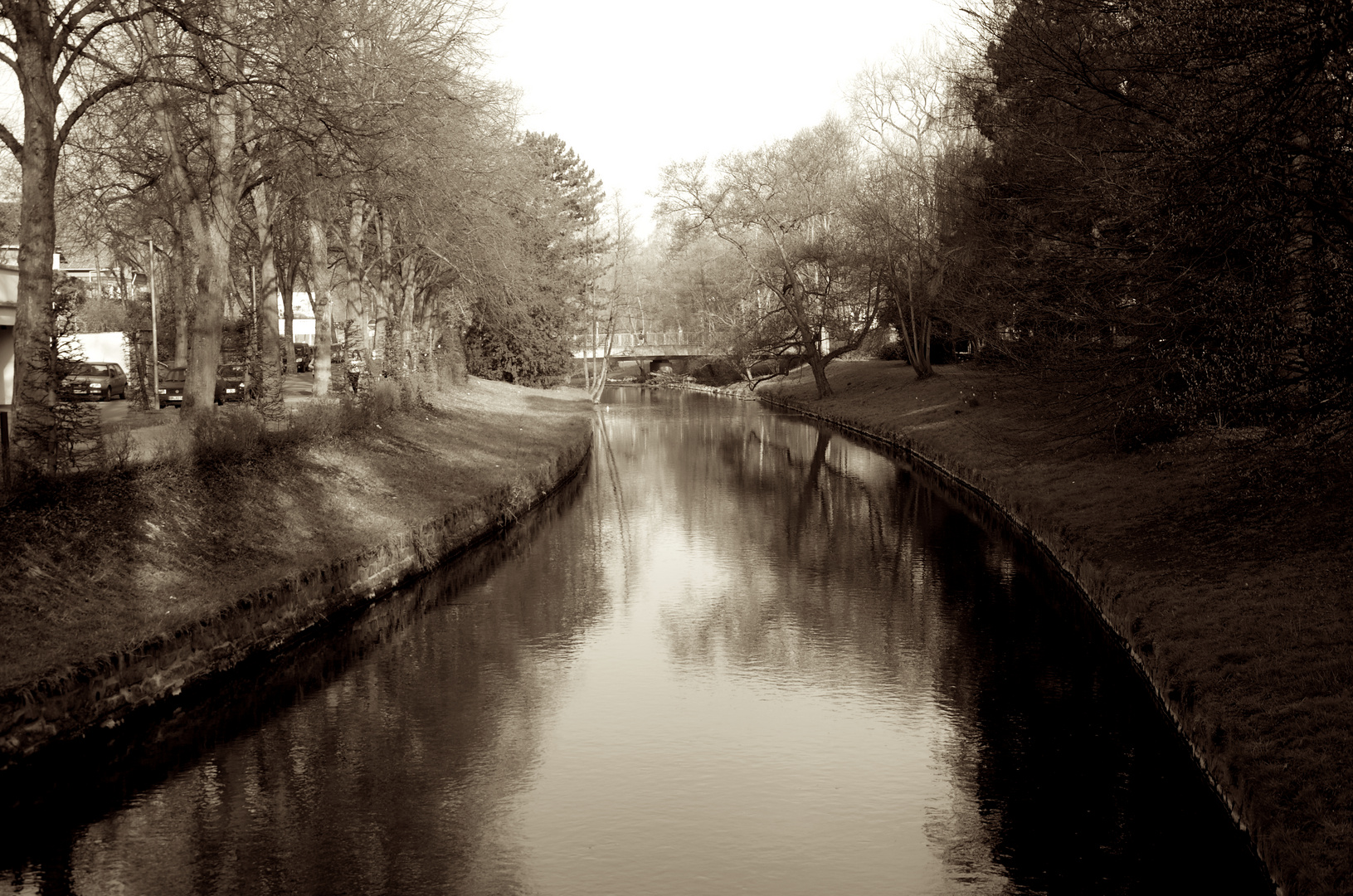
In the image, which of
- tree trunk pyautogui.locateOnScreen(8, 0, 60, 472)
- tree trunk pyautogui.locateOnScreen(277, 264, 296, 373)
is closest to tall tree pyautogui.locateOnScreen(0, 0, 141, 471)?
tree trunk pyautogui.locateOnScreen(8, 0, 60, 472)

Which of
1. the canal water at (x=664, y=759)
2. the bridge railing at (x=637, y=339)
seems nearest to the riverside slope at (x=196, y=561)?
the canal water at (x=664, y=759)

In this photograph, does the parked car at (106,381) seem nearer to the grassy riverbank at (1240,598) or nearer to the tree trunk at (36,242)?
the tree trunk at (36,242)

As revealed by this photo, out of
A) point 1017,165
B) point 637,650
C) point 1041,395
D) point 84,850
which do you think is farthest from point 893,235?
point 84,850

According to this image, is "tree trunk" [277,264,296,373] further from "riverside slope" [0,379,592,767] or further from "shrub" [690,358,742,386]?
"riverside slope" [0,379,592,767]

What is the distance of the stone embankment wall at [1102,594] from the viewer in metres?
10.3

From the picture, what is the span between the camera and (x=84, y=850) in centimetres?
996

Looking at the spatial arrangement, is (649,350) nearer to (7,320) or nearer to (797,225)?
(797,225)

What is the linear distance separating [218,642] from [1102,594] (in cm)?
1154

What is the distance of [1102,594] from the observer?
17.0 meters

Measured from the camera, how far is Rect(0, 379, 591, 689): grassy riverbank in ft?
42.9

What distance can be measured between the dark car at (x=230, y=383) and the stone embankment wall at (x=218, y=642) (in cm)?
2025

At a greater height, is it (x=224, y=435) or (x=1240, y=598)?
(x=224, y=435)

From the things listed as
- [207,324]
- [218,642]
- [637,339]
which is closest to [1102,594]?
[218,642]

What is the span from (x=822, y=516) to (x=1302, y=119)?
15.9 metres
